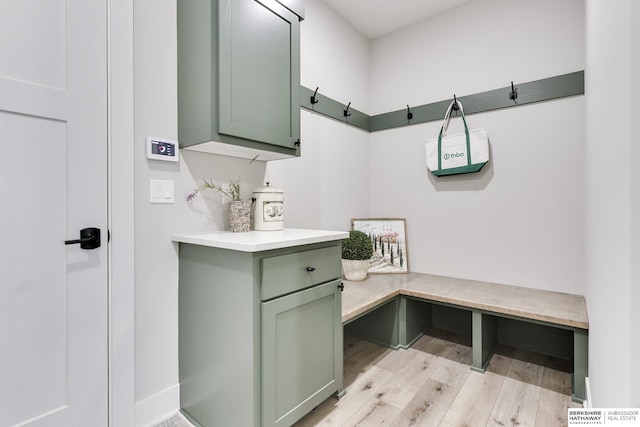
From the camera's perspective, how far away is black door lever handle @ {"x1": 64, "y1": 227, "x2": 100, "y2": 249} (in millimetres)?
1318

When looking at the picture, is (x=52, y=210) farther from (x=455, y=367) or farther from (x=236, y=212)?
(x=455, y=367)

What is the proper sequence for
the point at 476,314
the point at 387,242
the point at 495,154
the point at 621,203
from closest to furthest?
the point at 621,203, the point at 476,314, the point at 495,154, the point at 387,242

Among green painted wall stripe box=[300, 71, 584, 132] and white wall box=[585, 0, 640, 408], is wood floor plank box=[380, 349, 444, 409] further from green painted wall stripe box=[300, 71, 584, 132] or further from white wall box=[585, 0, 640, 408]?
green painted wall stripe box=[300, 71, 584, 132]

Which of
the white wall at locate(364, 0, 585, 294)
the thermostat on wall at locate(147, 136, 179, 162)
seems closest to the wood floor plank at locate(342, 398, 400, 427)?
the white wall at locate(364, 0, 585, 294)

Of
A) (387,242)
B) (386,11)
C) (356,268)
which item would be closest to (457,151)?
(387,242)

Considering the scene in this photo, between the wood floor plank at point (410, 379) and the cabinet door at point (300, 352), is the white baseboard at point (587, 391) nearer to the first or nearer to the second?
the wood floor plank at point (410, 379)

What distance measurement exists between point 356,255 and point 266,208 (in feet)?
3.21

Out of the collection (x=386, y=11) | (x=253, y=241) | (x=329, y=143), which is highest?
(x=386, y=11)

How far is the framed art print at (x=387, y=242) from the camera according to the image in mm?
2812

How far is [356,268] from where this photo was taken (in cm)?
250

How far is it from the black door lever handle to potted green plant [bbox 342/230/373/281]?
1.62 m

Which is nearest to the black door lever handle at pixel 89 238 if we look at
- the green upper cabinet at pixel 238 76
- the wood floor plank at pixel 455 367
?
the green upper cabinet at pixel 238 76

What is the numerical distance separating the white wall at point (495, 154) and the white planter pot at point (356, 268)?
60 cm

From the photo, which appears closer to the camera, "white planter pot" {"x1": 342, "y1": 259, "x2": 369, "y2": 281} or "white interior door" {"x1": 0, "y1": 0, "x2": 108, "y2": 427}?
"white interior door" {"x1": 0, "y1": 0, "x2": 108, "y2": 427}
